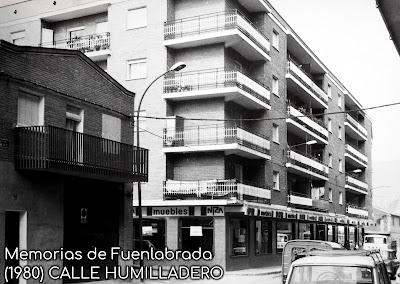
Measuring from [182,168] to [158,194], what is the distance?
209 cm

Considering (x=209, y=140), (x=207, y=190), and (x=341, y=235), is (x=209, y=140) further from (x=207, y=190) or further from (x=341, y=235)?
(x=341, y=235)

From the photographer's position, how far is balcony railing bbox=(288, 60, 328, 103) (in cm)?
4262

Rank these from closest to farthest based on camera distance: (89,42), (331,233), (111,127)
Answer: (111,127)
(89,42)
(331,233)

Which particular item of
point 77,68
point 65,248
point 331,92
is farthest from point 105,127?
point 331,92

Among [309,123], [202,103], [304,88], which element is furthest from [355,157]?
[202,103]

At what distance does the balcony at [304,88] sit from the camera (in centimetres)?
4269

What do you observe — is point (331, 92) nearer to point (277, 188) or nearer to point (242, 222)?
point (277, 188)

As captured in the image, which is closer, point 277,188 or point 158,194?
point 158,194

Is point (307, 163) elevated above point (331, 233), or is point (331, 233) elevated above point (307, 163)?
point (307, 163)

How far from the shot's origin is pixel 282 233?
4231cm

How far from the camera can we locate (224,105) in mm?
33781

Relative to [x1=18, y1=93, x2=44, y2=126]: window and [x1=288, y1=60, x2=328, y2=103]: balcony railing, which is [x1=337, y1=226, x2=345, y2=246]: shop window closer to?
[x1=288, y1=60, x2=328, y2=103]: balcony railing

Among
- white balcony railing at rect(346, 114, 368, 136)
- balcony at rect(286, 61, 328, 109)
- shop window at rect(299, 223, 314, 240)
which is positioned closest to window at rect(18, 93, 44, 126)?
balcony at rect(286, 61, 328, 109)

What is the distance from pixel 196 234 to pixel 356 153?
35.6 m
